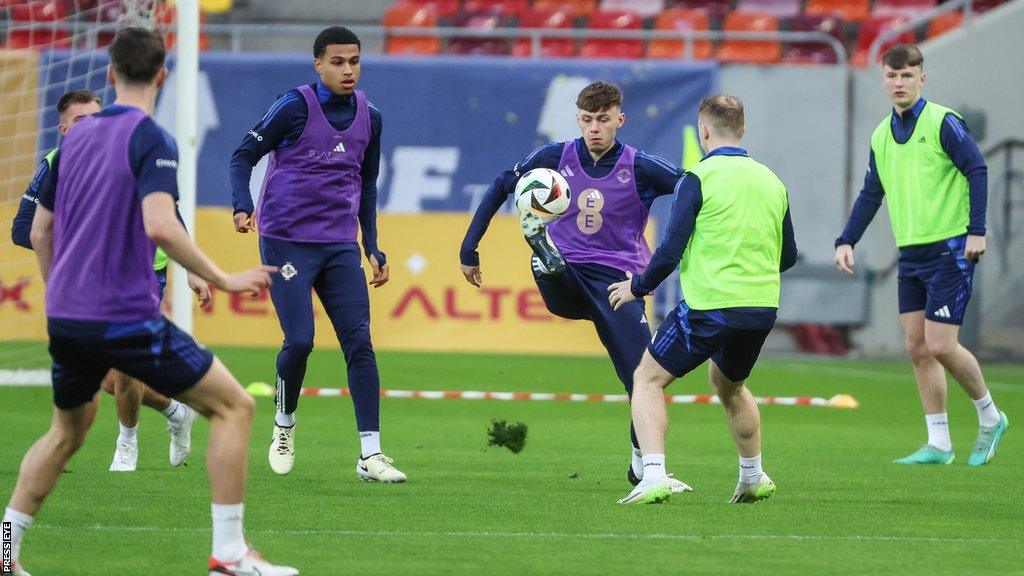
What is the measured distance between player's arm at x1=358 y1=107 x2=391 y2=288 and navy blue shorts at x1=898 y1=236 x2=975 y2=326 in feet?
10.4

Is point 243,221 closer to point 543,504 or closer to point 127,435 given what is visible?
point 127,435

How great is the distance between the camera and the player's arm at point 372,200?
8727 mm

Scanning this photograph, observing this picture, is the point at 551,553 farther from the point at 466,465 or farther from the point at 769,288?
the point at 466,465

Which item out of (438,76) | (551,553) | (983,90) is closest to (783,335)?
(983,90)

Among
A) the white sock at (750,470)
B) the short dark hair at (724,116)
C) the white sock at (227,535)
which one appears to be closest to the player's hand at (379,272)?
the short dark hair at (724,116)

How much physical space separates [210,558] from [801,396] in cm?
1000

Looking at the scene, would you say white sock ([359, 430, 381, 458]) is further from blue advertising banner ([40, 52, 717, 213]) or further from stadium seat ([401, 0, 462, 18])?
stadium seat ([401, 0, 462, 18])

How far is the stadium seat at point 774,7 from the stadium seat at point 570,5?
219cm

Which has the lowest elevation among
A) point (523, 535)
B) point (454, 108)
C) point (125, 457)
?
point (454, 108)

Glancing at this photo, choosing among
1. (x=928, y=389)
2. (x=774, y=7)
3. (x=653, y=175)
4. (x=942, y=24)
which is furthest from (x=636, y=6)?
(x=653, y=175)

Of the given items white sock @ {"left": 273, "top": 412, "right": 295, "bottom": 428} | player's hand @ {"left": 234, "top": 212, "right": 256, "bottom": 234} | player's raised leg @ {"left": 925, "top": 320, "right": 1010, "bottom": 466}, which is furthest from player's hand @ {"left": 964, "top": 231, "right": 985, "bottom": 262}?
player's hand @ {"left": 234, "top": 212, "right": 256, "bottom": 234}

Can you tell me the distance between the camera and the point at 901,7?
24.1 metres

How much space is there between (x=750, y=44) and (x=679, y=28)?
3.49ft

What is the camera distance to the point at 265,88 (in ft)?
73.0
